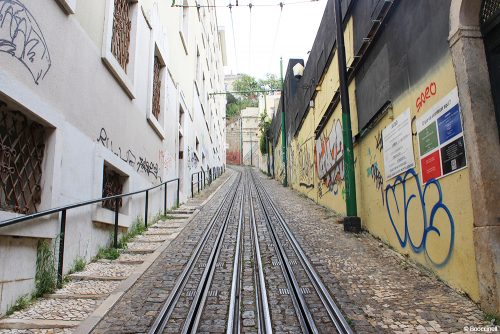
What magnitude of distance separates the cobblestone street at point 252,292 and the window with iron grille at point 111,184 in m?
0.90

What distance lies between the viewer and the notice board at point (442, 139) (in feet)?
13.5

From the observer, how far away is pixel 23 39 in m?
3.97

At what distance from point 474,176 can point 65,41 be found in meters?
5.00

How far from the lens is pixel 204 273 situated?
5.30 m

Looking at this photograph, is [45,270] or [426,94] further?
[426,94]

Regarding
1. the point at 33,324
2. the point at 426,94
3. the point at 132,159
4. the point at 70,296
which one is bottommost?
the point at 33,324

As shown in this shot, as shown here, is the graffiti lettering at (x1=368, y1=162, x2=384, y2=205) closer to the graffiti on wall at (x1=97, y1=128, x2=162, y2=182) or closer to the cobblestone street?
the cobblestone street

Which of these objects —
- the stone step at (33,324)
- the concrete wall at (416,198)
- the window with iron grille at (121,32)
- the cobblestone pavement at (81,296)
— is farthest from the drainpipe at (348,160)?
the stone step at (33,324)

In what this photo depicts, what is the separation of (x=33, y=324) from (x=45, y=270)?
3.15 ft

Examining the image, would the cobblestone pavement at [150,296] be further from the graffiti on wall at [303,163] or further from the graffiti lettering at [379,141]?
the graffiti on wall at [303,163]

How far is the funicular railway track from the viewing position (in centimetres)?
368

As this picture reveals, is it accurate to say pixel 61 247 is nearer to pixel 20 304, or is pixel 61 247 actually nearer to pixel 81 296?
pixel 81 296

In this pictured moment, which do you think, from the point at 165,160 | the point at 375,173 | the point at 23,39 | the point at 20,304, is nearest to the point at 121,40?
the point at 23,39

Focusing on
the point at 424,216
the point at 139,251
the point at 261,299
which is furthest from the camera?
the point at 139,251
